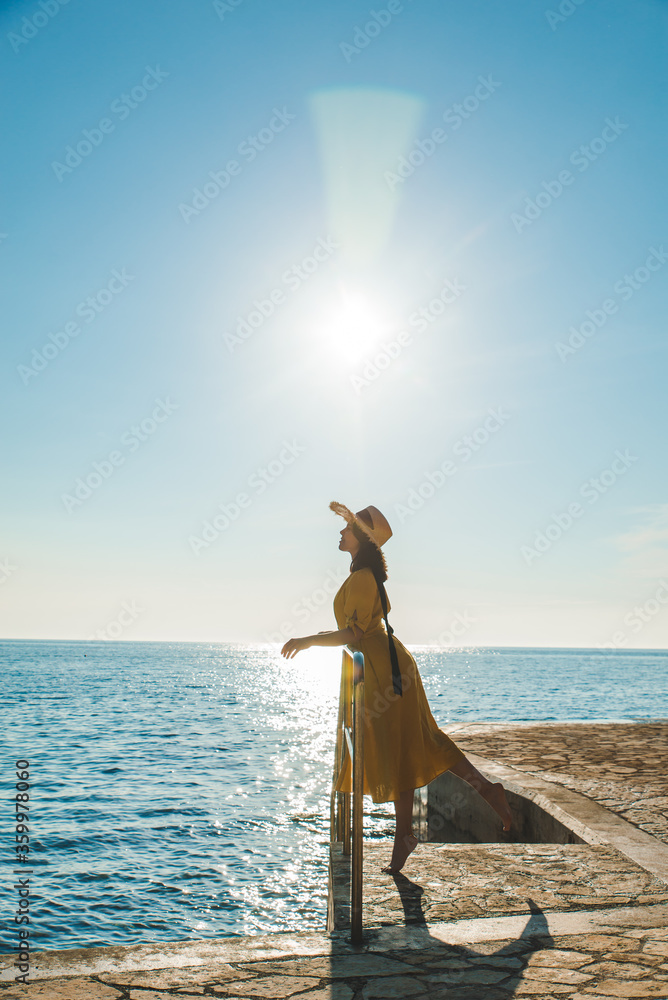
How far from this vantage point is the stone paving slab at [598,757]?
18.6 feet

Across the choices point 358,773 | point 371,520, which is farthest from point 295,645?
point 371,520

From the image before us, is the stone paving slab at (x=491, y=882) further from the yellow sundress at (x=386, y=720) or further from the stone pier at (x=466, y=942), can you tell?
the yellow sundress at (x=386, y=720)

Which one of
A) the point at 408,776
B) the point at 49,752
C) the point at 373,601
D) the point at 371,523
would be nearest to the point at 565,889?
the point at 408,776

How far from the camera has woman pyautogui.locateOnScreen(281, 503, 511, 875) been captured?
3.84 metres

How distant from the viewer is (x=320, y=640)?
151 inches

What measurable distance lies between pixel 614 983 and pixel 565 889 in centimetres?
121

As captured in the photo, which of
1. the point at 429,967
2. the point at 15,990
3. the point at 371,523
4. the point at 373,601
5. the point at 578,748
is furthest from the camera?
the point at 578,748

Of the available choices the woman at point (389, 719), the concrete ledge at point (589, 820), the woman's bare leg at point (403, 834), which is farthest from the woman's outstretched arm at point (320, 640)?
the concrete ledge at point (589, 820)

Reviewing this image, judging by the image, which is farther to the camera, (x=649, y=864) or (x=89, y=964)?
(x=649, y=864)

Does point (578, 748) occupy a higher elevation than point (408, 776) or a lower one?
lower

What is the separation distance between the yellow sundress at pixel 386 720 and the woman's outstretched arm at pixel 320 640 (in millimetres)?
62

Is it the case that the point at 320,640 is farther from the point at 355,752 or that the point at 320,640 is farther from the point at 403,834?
the point at 403,834

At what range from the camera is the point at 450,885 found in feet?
12.5

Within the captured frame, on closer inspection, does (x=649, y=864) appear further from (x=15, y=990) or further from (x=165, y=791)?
(x=165, y=791)
